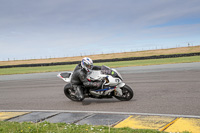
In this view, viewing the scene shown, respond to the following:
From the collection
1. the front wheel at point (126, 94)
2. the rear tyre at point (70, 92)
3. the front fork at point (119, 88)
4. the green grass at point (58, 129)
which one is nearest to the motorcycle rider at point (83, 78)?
the rear tyre at point (70, 92)

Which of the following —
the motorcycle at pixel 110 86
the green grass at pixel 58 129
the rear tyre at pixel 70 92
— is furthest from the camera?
the rear tyre at pixel 70 92

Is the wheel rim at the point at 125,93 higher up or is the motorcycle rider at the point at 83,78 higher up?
the motorcycle rider at the point at 83,78

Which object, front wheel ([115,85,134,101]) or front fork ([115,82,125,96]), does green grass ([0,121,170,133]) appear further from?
front wheel ([115,85,134,101])

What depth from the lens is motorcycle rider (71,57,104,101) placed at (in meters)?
8.12

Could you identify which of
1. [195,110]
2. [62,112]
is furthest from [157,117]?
[62,112]

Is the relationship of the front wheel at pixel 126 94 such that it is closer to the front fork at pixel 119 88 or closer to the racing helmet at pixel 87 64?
the front fork at pixel 119 88

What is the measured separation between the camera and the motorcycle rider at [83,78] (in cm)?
812

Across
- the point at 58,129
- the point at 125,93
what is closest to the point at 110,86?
the point at 125,93

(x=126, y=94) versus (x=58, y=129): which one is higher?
(x=126, y=94)

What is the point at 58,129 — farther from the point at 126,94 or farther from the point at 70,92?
the point at 70,92

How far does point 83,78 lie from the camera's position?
8.27m

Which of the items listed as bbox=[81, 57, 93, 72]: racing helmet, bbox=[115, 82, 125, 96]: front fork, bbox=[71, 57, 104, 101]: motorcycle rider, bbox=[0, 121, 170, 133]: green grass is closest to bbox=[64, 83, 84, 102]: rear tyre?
bbox=[71, 57, 104, 101]: motorcycle rider

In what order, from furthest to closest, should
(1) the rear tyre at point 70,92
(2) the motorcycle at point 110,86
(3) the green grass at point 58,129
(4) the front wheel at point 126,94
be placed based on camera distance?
(1) the rear tyre at point 70,92 < (4) the front wheel at point 126,94 < (2) the motorcycle at point 110,86 < (3) the green grass at point 58,129

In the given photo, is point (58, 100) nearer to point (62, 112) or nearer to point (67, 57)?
point (62, 112)
